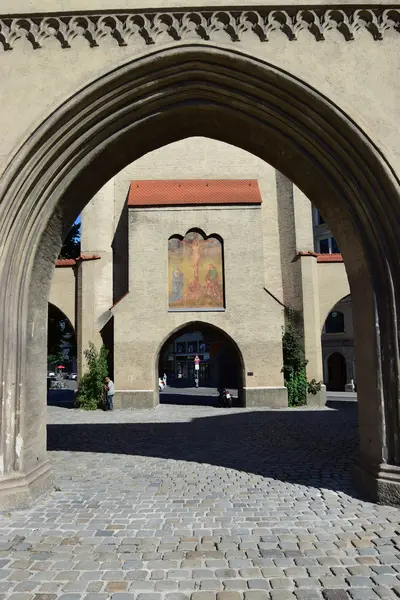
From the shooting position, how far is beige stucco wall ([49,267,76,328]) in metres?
21.2

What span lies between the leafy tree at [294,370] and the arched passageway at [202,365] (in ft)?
6.17

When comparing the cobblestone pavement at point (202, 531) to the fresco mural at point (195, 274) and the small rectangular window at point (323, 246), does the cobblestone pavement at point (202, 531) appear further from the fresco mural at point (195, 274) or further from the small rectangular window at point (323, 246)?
the small rectangular window at point (323, 246)

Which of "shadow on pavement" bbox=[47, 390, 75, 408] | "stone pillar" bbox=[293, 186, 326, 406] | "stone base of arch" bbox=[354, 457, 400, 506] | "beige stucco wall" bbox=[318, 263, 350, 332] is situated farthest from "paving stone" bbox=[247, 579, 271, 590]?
"shadow on pavement" bbox=[47, 390, 75, 408]

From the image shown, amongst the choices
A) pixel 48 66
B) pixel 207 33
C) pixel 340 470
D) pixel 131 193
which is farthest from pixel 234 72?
pixel 131 193

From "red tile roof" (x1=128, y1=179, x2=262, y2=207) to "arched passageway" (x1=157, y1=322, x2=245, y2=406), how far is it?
5369 mm

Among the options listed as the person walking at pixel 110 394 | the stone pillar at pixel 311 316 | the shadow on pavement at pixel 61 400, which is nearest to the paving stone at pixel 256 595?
the person walking at pixel 110 394

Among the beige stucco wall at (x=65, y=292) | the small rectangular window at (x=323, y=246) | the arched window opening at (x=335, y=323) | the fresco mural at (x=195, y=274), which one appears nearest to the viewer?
the fresco mural at (x=195, y=274)

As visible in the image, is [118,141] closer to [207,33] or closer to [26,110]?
[26,110]

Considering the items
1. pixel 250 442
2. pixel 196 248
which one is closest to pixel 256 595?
pixel 250 442

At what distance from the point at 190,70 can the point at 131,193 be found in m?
15.0

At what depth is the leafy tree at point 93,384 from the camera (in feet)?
64.3

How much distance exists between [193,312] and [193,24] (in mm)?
14406

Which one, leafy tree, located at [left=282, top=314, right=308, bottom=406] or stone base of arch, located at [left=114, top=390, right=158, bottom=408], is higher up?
leafy tree, located at [left=282, top=314, right=308, bottom=406]

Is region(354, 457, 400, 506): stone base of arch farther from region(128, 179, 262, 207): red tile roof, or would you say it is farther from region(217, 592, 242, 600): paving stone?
region(128, 179, 262, 207): red tile roof
